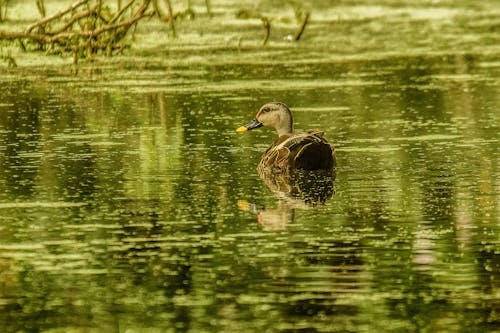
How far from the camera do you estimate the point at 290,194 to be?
44.5 feet

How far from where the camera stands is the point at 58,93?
21.9 meters

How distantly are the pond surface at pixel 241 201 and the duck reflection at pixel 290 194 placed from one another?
0.17 feet

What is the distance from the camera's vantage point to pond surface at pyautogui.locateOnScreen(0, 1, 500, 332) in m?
9.38

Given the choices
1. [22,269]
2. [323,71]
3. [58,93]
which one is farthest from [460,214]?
[323,71]

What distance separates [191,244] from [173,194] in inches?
92.7

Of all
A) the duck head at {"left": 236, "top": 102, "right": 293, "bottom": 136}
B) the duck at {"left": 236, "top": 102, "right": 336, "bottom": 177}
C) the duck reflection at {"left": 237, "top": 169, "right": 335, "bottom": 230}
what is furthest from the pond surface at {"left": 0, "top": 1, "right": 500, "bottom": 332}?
the duck head at {"left": 236, "top": 102, "right": 293, "bottom": 136}

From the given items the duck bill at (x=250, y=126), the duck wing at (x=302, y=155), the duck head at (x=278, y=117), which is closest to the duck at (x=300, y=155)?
the duck wing at (x=302, y=155)

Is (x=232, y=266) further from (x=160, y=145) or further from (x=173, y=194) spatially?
(x=160, y=145)

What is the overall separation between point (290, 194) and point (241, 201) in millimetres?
568

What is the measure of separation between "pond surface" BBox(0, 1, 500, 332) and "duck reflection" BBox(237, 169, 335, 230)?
0.17ft

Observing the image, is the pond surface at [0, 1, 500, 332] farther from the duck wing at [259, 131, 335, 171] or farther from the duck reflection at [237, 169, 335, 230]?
the duck wing at [259, 131, 335, 171]

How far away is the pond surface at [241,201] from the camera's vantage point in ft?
30.8

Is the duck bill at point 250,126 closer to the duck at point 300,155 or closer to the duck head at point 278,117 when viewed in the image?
the duck head at point 278,117

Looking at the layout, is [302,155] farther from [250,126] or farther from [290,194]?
[250,126]
